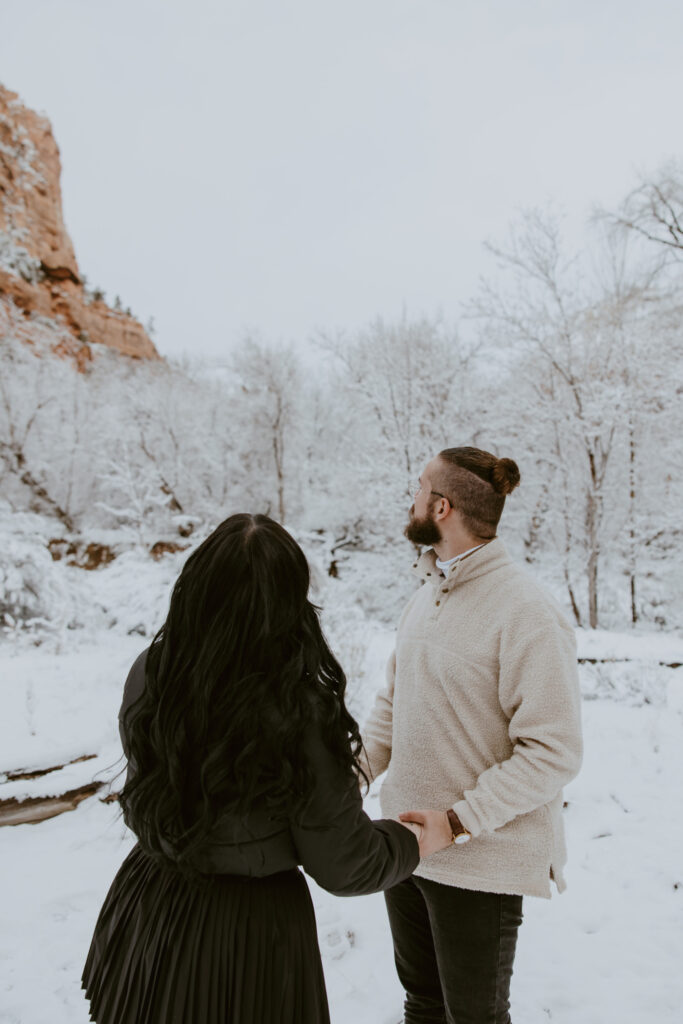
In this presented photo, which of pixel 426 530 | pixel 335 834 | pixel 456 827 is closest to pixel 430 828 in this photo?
pixel 456 827

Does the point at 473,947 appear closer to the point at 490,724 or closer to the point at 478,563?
the point at 490,724

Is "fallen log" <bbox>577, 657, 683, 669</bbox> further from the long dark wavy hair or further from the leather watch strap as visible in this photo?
the long dark wavy hair

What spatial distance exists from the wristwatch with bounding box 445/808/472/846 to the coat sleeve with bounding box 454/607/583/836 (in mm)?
17

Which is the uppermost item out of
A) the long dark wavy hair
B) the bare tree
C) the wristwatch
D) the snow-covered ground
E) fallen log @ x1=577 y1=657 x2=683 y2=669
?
the bare tree

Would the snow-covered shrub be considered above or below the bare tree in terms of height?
below

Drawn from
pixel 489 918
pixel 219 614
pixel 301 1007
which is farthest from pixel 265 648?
pixel 489 918

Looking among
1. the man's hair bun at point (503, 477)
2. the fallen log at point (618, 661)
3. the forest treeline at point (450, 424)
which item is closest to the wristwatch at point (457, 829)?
the man's hair bun at point (503, 477)

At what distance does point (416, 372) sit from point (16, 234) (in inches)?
714

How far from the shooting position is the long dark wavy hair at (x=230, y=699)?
1119 millimetres

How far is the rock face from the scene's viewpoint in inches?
A: 1598

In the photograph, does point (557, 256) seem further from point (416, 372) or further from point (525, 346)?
point (416, 372)

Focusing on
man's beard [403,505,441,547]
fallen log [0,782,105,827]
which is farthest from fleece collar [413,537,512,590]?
fallen log [0,782,105,827]

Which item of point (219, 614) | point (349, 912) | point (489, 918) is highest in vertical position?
point (219, 614)

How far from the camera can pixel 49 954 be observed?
282 centimetres
